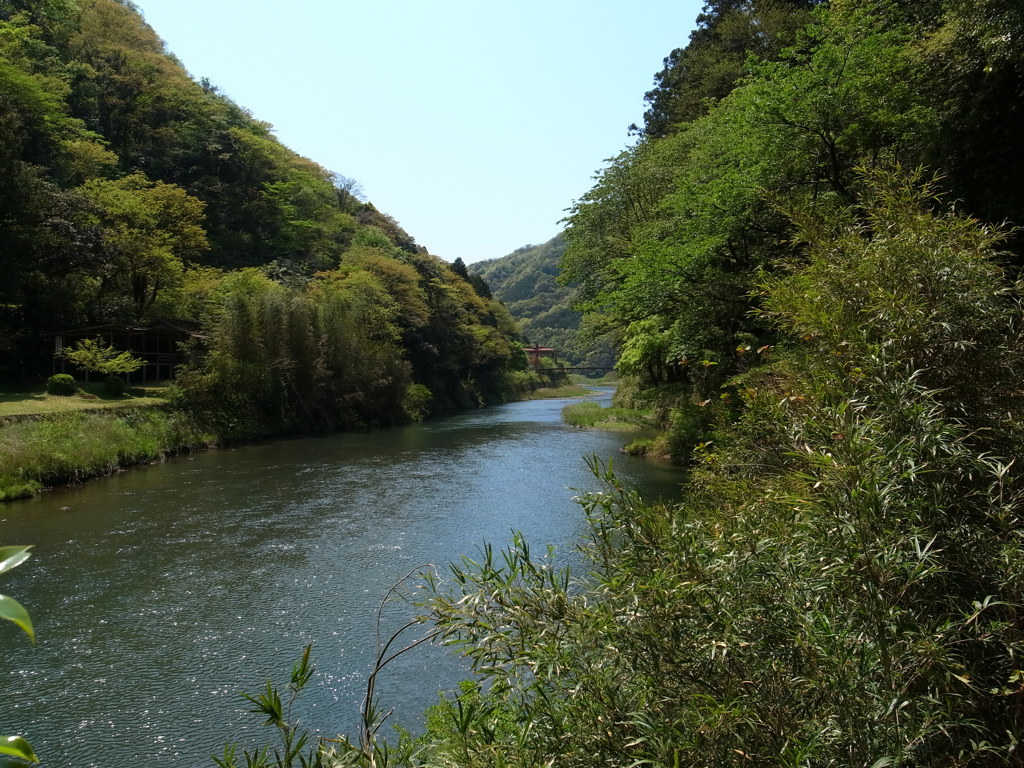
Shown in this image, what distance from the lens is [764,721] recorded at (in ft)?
9.82

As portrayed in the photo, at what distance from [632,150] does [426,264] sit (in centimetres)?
3166

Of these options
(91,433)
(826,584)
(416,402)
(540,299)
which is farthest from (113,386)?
(540,299)

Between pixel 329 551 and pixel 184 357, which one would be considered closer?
pixel 329 551

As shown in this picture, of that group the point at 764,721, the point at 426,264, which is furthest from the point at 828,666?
the point at 426,264

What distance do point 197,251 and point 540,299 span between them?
332 feet

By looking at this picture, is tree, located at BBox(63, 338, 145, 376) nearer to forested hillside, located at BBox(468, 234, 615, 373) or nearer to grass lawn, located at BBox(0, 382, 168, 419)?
grass lawn, located at BBox(0, 382, 168, 419)

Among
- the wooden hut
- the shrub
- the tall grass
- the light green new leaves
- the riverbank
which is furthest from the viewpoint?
the wooden hut

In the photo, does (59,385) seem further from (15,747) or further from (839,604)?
(15,747)

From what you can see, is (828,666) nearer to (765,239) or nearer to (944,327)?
(944,327)

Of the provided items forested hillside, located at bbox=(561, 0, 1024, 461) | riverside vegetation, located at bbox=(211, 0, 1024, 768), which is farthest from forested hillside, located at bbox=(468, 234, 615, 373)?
riverside vegetation, located at bbox=(211, 0, 1024, 768)

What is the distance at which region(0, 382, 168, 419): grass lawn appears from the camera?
20.6 m

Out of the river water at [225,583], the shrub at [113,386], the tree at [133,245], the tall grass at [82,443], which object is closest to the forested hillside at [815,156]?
the river water at [225,583]

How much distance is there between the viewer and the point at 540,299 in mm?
135500

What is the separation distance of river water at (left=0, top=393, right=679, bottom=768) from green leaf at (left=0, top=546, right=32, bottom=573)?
2866mm
